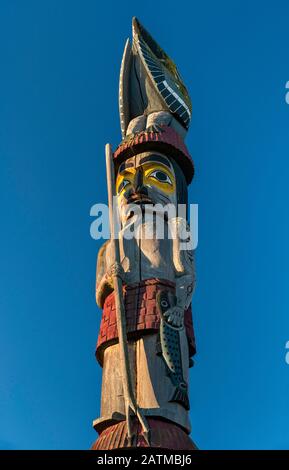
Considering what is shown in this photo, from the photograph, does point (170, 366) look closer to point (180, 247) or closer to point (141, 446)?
point (141, 446)

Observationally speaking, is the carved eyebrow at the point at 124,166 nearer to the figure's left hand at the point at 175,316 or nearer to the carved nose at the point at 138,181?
the carved nose at the point at 138,181

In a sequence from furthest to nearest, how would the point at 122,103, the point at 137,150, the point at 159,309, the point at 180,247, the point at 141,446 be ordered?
the point at 122,103 → the point at 137,150 → the point at 180,247 → the point at 159,309 → the point at 141,446

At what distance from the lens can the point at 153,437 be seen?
312 inches

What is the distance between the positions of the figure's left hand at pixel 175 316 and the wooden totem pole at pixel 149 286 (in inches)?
0.5

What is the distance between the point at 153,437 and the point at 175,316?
1.72 metres

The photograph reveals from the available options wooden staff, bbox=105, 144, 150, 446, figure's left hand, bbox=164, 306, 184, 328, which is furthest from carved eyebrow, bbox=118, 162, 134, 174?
figure's left hand, bbox=164, 306, 184, 328

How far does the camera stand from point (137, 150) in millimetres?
11445

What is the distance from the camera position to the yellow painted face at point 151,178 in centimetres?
1091

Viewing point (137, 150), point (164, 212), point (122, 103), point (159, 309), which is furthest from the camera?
point (122, 103)

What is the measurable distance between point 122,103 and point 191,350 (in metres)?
5.54

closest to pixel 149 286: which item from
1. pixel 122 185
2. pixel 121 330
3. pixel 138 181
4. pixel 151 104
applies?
pixel 121 330

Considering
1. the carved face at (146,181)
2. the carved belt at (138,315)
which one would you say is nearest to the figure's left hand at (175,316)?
the carved belt at (138,315)

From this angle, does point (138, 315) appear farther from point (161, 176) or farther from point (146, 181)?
point (161, 176)
